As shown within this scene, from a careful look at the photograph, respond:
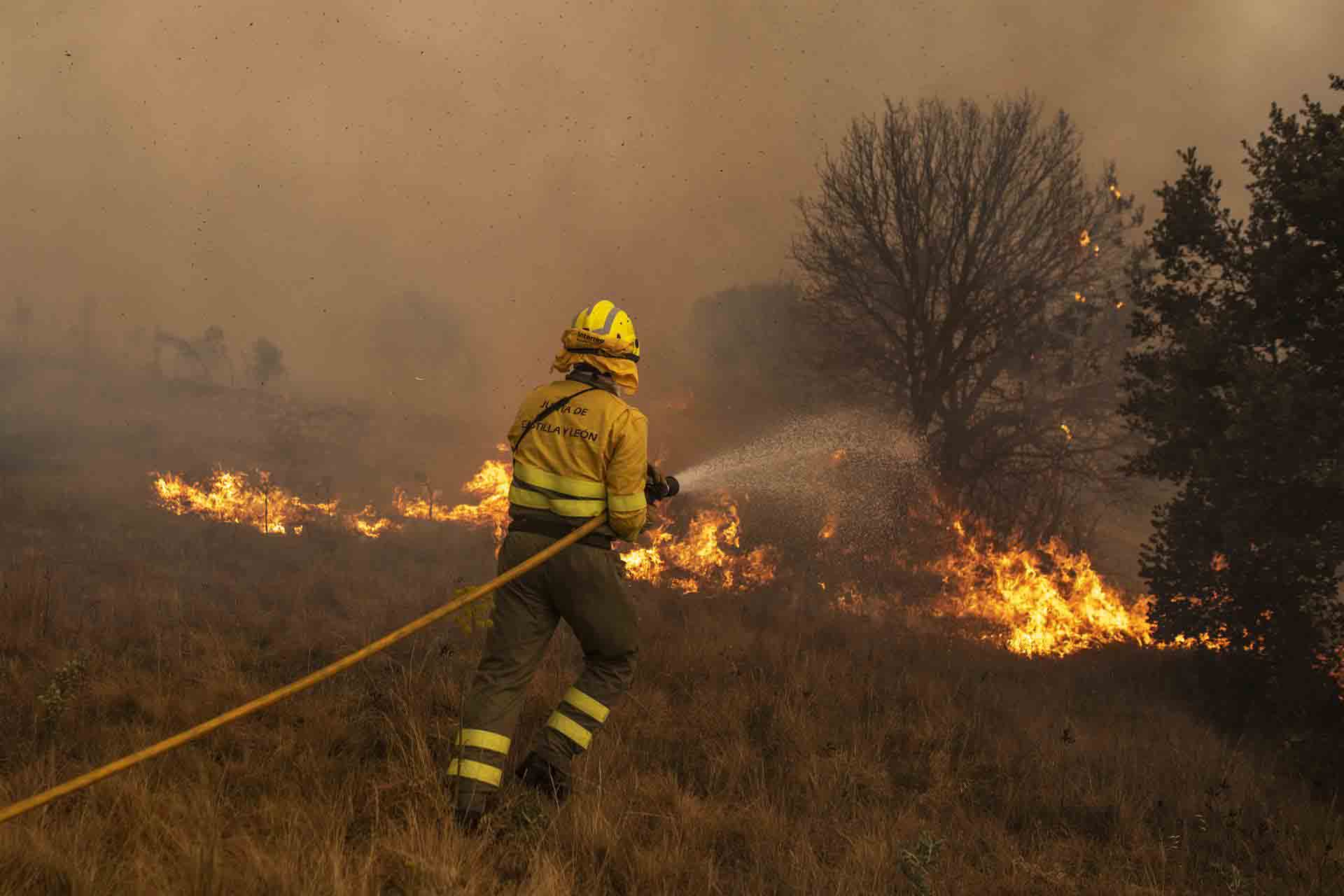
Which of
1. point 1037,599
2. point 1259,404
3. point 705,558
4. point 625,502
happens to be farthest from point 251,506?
point 1259,404

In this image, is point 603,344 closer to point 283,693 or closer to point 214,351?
point 283,693

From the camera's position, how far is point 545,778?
135 inches

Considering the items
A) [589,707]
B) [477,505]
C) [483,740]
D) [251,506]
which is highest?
[477,505]

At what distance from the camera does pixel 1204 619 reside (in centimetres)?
764

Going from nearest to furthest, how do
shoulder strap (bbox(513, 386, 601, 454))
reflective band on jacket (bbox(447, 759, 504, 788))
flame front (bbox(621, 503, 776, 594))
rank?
reflective band on jacket (bbox(447, 759, 504, 788)), shoulder strap (bbox(513, 386, 601, 454)), flame front (bbox(621, 503, 776, 594))

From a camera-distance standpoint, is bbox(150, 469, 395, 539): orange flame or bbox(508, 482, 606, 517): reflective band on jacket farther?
bbox(150, 469, 395, 539): orange flame

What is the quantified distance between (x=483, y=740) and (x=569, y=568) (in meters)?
0.81

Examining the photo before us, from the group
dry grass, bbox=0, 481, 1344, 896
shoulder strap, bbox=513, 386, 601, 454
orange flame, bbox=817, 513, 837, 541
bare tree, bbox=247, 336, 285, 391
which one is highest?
bare tree, bbox=247, 336, 285, 391

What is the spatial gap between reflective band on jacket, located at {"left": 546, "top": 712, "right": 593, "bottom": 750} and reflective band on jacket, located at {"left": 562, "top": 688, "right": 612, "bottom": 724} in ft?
0.21

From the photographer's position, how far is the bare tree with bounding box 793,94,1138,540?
→ 537 inches

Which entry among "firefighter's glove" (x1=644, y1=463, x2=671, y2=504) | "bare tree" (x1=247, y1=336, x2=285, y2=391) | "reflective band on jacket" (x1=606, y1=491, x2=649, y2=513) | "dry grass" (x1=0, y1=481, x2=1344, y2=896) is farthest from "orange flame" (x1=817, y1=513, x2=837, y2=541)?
"bare tree" (x1=247, y1=336, x2=285, y2=391)

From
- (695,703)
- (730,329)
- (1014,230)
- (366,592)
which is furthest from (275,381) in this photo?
(695,703)

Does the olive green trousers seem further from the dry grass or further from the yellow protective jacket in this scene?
the dry grass

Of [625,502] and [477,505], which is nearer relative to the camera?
[625,502]
